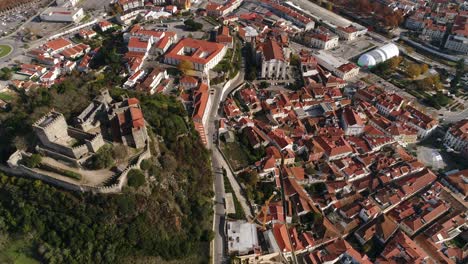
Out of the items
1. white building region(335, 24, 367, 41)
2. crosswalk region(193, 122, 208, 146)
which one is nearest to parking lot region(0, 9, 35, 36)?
crosswalk region(193, 122, 208, 146)

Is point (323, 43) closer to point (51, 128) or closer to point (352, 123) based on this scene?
point (352, 123)

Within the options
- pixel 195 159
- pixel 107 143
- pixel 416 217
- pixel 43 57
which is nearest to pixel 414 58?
pixel 416 217

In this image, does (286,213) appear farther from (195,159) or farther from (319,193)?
(195,159)

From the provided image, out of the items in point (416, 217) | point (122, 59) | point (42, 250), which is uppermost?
point (122, 59)

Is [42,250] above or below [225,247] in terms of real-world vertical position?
above

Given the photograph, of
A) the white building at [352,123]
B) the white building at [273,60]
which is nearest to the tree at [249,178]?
the white building at [352,123]

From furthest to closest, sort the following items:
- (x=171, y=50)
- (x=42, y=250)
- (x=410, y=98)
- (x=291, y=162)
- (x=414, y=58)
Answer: (x=414, y=58), (x=410, y=98), (x=171, y=50), (x=291, y=162), (x=42, y=250)

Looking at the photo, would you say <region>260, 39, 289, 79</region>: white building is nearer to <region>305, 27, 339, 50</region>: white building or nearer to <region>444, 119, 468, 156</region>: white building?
<region>305, 27, 339, 50</region>: white building
